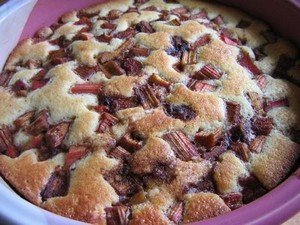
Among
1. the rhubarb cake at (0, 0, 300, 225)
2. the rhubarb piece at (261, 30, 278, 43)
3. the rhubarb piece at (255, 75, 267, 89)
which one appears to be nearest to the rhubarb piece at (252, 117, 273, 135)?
the rhubarb cake at (0, 0, 300, 225)

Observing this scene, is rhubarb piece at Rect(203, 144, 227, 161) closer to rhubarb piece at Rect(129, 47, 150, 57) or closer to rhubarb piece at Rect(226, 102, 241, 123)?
rhubarb piece at Rect(226, 102, 241, 123)

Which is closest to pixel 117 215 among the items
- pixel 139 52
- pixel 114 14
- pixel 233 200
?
pixel 233 200

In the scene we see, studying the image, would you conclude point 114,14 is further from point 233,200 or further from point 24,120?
point 233,200

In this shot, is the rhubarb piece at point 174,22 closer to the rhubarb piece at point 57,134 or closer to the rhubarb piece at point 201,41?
the rhubarb piece at point 201,41

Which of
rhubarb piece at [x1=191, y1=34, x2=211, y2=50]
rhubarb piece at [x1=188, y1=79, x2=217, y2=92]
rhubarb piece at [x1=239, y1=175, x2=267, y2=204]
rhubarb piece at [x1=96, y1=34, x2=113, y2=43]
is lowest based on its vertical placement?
rhubarb piece at [x1=239, y1=175, x2=267, y2=204]

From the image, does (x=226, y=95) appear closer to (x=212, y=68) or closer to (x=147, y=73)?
(x=212, y=68)

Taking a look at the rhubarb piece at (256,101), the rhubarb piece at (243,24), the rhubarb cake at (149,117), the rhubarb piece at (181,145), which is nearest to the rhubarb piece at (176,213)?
the rhubarb cake at (149,117)
